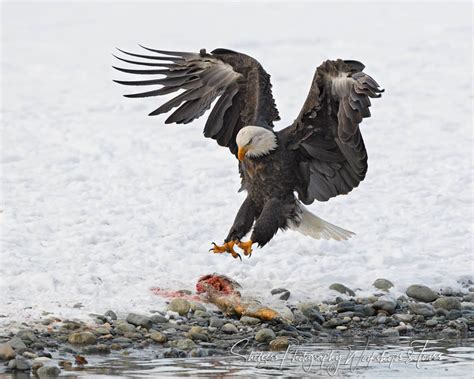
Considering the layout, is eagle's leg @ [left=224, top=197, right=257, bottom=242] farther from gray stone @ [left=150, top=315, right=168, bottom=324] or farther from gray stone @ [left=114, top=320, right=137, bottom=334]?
gray stone @ [left=114, top=320, right=137, bottom=334]

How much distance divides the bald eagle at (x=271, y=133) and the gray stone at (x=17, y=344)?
5.99ft

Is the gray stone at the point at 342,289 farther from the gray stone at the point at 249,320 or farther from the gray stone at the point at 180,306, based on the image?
the gray stone at the point at 180,306

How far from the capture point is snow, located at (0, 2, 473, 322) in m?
8.13

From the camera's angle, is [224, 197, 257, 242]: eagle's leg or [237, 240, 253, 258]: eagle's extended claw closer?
[237, 240, 253, 258]: eagle's extended claw

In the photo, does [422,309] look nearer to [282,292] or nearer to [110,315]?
[282,292]

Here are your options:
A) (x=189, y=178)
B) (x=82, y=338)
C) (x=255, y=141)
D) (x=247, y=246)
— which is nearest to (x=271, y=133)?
(x=255, y=141)

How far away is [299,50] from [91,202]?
24.4 ft

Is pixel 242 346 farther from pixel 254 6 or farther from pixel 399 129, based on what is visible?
pixel 254 6

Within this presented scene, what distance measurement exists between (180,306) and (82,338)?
92 cm

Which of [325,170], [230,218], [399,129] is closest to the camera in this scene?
[325,170]

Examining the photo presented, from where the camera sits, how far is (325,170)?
8.40 metres

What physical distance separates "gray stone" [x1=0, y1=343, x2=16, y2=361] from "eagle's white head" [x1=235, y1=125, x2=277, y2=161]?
2.44m

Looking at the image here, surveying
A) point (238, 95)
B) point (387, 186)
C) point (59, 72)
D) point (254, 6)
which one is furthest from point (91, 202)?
point (254, 6)

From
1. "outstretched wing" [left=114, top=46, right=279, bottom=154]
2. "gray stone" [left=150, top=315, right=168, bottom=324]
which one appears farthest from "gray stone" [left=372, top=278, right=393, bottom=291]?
"gray stone" [left=150, top=315, right=168, bottom=324]
